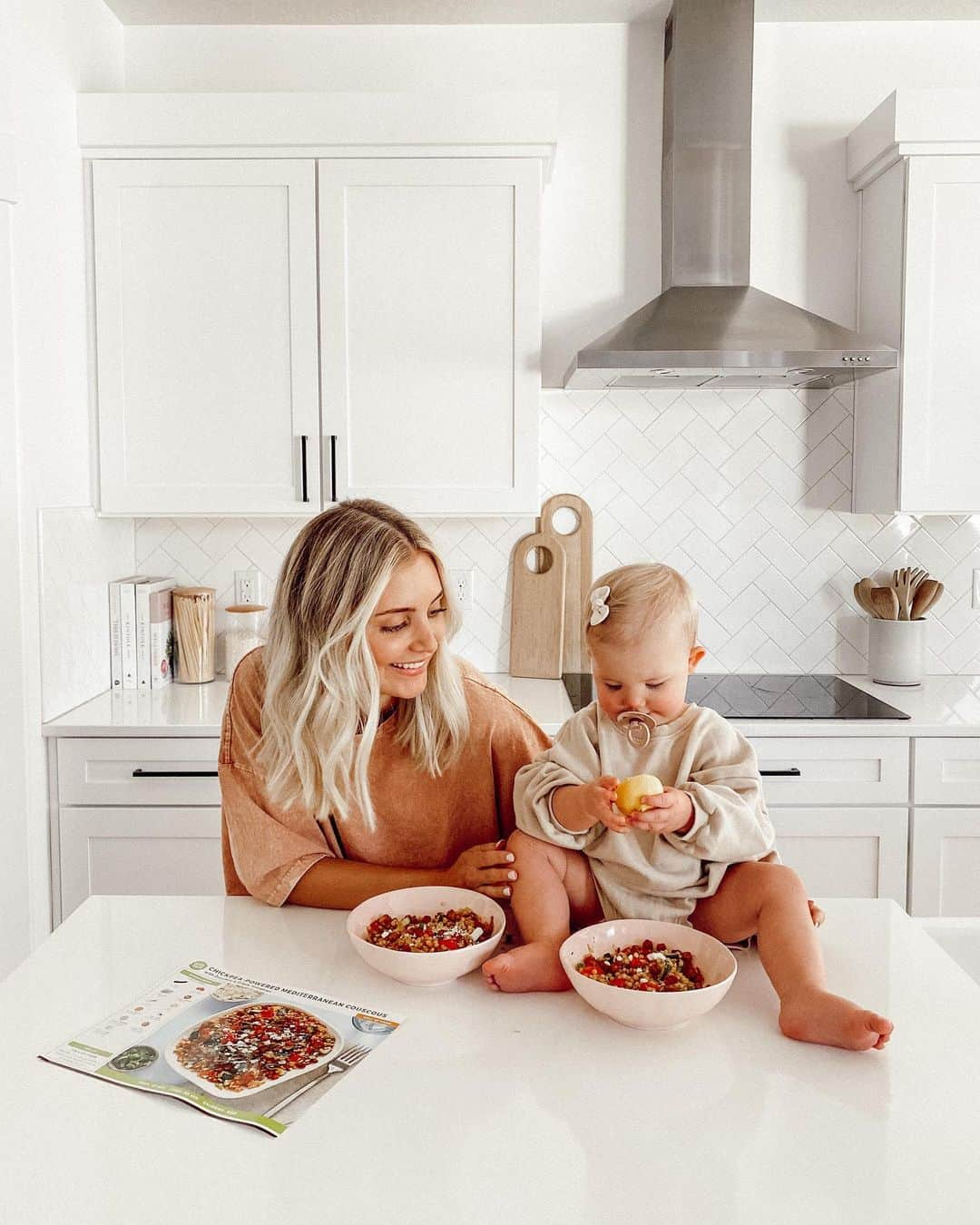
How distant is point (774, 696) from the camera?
9.27ft

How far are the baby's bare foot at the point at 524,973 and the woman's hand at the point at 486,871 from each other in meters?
0.14

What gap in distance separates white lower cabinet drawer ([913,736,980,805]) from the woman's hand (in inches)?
60.8

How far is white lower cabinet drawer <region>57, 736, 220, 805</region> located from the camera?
252cm

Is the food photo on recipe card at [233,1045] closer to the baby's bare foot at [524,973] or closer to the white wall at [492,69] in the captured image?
the baby's bare foot at [524,973]

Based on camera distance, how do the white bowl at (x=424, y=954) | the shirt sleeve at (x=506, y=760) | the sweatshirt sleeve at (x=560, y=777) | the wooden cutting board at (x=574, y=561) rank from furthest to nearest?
the wooden cutting board at (x=574, y=561)
the shirt sleeve at (x=506, y=760)
the sweatshirt sleeve at (x=560, y=777)
the white bowl at (x=424, y=954)

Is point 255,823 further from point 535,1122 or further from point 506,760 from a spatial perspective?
point 535,1122

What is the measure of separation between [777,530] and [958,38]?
1.43 meters

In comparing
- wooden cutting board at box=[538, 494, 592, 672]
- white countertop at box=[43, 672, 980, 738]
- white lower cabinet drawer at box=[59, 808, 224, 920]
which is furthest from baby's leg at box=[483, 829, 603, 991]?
wooden cutting board at box=[538, 494, 592, 672]

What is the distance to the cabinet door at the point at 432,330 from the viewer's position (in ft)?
8.78

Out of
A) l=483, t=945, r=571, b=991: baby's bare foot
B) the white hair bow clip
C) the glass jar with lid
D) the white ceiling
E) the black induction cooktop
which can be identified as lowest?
the black induction cooktop

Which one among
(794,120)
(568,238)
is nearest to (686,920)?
(568,238)

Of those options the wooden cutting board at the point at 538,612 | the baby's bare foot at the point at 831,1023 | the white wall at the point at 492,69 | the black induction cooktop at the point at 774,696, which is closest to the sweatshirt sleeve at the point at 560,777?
the baby's bare foot at the point at 831,1023

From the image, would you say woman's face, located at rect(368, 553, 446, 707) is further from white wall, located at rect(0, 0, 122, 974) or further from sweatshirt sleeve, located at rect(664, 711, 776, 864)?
white wall, located at rect(0, 0, 122, 974)

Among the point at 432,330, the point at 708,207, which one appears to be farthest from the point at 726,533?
the point at 432,330
